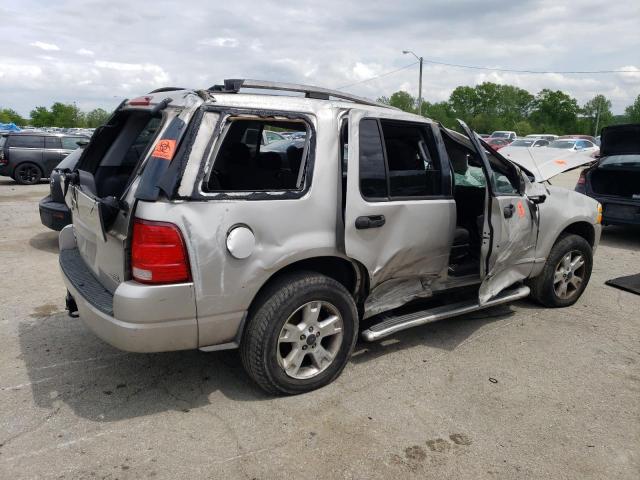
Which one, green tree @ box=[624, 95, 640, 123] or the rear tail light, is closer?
the rear tail light

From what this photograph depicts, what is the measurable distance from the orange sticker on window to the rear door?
111 centimetres

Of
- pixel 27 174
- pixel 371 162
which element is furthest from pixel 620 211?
pixel 27 174

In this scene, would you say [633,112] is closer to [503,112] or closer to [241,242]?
[503,112]

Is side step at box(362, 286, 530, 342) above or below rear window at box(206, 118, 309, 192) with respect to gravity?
below

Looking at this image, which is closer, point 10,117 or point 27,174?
point 27,174

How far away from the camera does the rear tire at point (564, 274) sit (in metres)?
4.74

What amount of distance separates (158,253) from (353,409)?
Result: 152cm

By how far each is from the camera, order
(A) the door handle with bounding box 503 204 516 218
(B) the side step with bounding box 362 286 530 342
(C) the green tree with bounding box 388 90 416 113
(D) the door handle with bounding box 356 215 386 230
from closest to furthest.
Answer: (D) the door handle with bounding box 356 215 386 230
(B) the side step with bounding box 362 286 530 342
(A) the door handle with bounding box 503 204 516 218
(C) the green tree with bounding box 388 90 416 113

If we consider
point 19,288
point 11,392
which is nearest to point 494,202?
point 11,392

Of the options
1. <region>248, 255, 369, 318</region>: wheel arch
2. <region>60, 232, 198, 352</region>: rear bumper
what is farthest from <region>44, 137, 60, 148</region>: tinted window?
<region>248, 255, 369, 318</region>: wheel arch

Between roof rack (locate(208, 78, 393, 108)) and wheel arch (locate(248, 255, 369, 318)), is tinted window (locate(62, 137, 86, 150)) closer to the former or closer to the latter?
roof rack (locate(208, 78, 393, 108))

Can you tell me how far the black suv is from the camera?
15023 millimetres

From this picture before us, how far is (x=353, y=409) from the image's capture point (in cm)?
316

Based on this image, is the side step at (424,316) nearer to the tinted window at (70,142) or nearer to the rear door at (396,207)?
the rear door at (396,207)
